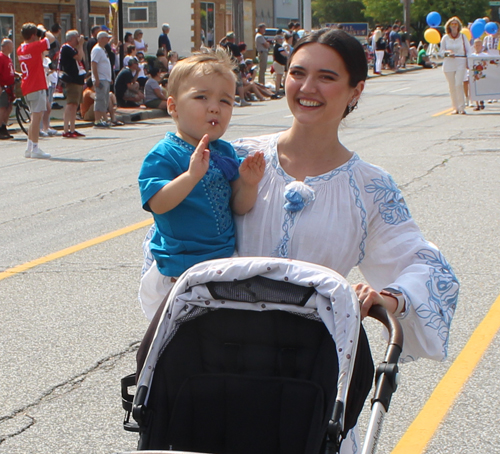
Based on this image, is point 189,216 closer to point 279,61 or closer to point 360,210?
point 360,210

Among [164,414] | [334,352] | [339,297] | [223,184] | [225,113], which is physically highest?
[225,113]

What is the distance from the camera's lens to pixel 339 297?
2166 mm

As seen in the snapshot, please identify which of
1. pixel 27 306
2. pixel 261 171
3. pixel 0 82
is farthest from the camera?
pixel 0 82

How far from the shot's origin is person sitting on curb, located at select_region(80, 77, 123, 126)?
1781cm

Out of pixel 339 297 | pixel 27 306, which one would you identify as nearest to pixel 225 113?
pixel 339 297

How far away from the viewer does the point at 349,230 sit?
2574 mm

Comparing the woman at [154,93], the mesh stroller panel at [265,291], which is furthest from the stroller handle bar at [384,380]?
the woman at [154,93]

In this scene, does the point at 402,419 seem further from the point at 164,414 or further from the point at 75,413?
the point at 164,414

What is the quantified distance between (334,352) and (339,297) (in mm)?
186

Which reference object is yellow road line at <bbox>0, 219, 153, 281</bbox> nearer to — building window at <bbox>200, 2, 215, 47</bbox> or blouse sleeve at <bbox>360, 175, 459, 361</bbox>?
blouse sleeve at <bbox>360, 175, 459, 361</bbox>

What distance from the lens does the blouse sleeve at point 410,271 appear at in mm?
2408

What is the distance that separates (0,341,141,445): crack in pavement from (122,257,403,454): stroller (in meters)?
1.71

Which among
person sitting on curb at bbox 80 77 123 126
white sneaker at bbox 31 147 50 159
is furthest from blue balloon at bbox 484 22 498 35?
white sneaker at bbox 31 147 50 159

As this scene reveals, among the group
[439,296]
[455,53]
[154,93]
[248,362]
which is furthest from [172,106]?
[154,93]
